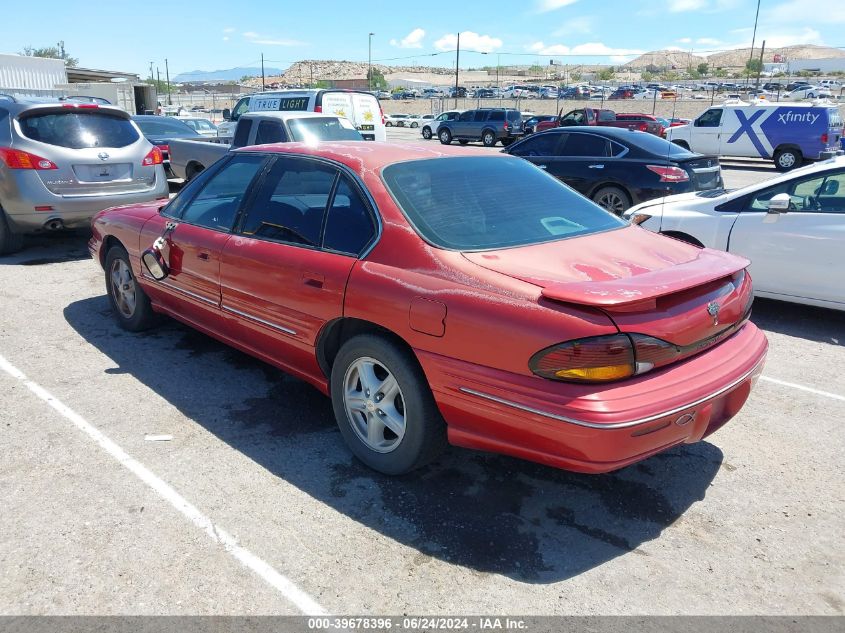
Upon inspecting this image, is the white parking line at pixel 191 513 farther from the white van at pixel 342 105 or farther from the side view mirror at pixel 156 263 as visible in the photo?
the white van at pixel 342 105

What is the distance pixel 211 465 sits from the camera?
3.57m

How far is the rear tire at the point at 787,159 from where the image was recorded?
68.6ft

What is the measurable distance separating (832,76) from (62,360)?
105m

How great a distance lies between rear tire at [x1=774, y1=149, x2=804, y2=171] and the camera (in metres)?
20.9

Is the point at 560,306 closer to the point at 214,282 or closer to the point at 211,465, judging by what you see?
the point at 211,465

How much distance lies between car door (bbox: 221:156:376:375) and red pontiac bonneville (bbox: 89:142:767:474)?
0.01m

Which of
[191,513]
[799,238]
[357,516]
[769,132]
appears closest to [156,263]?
[191,513]

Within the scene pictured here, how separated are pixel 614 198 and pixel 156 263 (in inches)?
269

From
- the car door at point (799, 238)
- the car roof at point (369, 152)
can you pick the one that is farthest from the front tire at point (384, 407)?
the car door at point (799, 238)

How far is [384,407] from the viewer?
11.1 ft

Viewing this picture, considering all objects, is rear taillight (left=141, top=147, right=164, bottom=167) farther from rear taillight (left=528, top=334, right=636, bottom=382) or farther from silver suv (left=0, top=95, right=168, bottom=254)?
rear taillight (left=528, top=334, right=636, bottom=382)

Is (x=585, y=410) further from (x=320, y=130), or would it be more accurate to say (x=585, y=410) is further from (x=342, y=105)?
(x=342, y=105)

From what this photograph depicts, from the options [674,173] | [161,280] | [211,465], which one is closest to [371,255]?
[211,465]

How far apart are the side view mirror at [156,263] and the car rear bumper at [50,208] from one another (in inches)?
141
